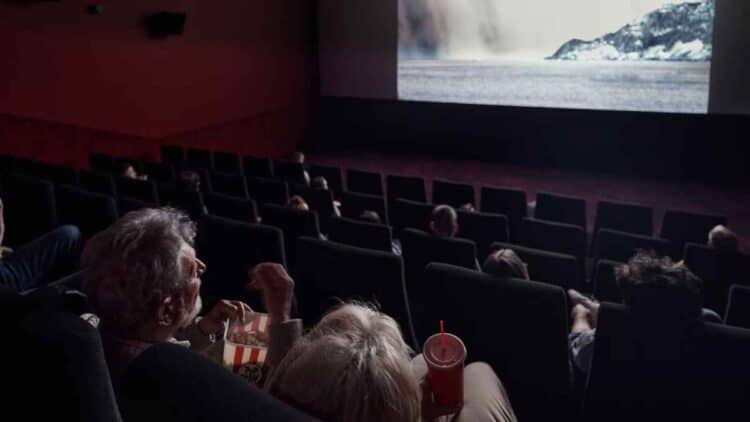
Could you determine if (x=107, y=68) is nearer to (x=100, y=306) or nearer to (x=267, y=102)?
(x=267, y=102)

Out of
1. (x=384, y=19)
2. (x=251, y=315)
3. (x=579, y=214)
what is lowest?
(x=579, y=214)

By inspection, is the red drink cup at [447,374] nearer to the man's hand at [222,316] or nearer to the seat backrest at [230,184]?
the man's hand at [222,316]

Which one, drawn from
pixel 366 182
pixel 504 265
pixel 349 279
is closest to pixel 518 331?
pixel 504 265

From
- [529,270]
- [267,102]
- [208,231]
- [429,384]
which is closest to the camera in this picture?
[429,384]

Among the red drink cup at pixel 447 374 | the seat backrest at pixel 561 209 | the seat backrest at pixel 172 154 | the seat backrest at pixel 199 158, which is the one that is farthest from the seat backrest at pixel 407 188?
the red drink cup at pixel 447 374

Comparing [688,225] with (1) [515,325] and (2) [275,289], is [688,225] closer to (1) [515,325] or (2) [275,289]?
(1) [515,325]

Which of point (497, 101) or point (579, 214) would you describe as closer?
point (579, 214)

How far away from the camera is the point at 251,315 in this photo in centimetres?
171

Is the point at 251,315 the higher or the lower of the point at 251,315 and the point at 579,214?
the higher

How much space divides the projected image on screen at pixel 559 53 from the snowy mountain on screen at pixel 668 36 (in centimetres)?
1

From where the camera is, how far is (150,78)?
7789 millimetres

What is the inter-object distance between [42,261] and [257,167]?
169 inches

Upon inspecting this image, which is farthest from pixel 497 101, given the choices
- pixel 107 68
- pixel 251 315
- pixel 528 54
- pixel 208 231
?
pixel 251 315

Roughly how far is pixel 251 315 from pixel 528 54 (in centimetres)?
788
